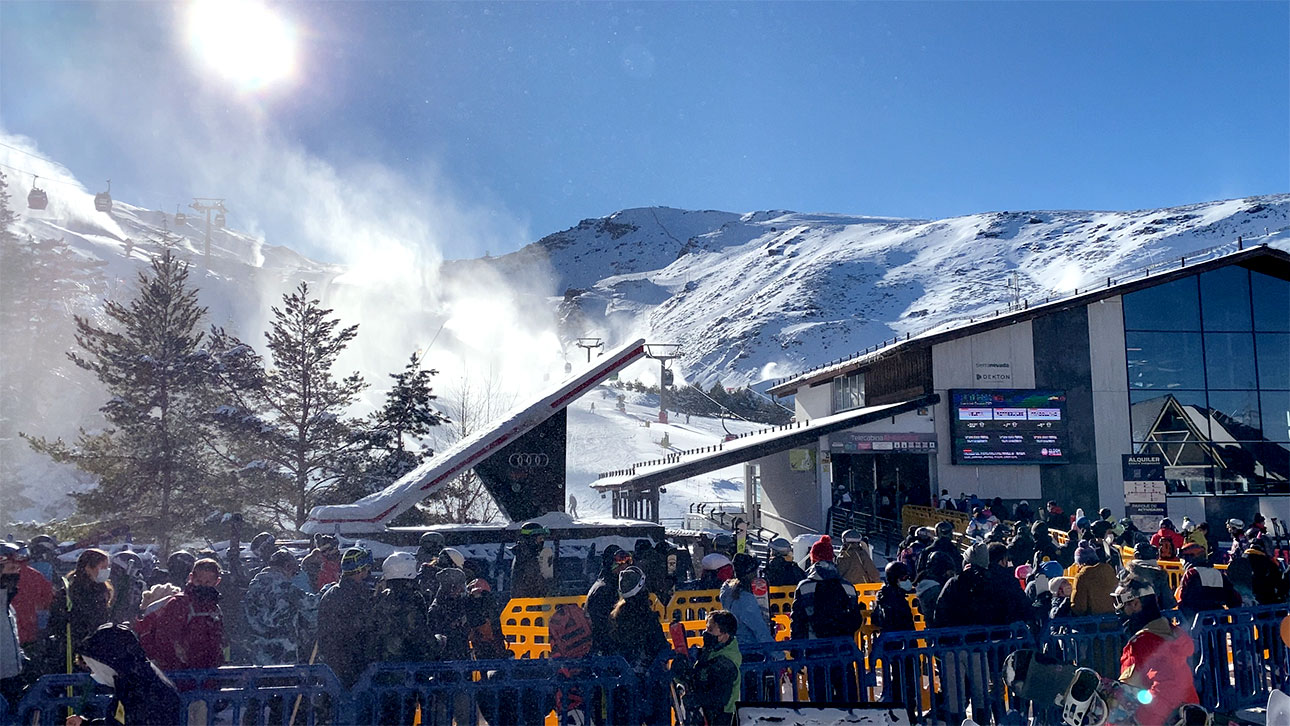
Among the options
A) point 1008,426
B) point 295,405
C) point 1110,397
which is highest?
point 295,405

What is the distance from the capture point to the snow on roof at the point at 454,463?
12727mm

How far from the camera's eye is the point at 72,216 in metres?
127

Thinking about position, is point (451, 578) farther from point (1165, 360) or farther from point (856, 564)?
point (1165, 360)

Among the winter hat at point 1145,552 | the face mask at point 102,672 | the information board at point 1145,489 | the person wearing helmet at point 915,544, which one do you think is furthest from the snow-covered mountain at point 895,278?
the face mask at point 102,672

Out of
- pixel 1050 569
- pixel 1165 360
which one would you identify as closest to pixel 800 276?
pixel 1165 360

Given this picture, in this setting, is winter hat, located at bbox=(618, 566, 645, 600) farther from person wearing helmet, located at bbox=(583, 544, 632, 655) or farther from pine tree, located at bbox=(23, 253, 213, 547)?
pine tree, located at bbox=(23, 253, 213, 547)

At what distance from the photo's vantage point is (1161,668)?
446cm

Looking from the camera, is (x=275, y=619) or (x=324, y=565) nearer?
(x=275, y=619)

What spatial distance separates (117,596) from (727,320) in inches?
5141

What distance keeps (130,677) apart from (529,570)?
4.33 meters

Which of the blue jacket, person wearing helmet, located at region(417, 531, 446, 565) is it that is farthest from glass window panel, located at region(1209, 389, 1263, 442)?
person wearing helmet, located at region(417, 531, 446, 565)

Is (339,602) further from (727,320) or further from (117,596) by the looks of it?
(727,320)

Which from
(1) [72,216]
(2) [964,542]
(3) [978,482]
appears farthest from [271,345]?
(1) [72,216]

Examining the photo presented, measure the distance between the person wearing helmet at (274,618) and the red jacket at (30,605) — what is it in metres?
1.48
